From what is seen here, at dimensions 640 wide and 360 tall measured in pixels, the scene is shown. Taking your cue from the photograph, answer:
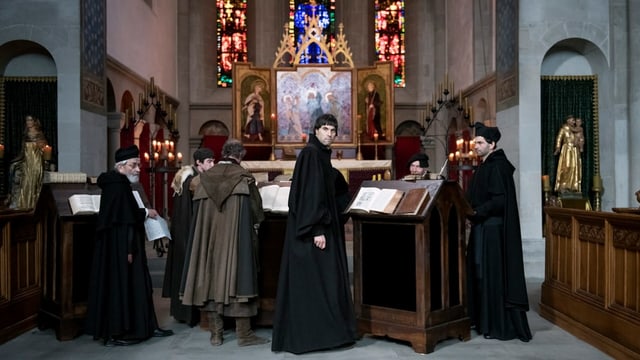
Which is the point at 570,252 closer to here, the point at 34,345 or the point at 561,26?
the point at 34,345

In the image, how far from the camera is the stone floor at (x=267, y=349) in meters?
5.50

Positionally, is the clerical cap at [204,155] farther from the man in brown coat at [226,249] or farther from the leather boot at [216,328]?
the leather boot at [216,328]

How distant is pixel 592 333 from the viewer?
588cm

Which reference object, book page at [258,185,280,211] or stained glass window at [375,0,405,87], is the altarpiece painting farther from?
book page at [258,185,280,211]

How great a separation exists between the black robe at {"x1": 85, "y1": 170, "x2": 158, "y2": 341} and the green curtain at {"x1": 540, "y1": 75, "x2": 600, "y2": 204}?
762 cm

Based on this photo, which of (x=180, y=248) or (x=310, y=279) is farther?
(x=180, y=248)

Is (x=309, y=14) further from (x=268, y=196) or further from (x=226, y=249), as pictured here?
(x=226, y=249)


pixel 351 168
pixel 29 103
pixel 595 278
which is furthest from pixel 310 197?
pixel 351 168

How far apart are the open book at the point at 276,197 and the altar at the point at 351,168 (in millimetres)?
7435

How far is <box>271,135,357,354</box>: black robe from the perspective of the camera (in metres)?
5.48

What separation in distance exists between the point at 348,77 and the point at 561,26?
6.11m

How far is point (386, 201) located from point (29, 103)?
23.8 ft

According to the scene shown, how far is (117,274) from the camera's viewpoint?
233 inches

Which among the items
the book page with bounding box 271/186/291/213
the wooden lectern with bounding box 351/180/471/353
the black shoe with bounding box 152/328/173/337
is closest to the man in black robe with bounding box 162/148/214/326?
the black shoe with bounding box 152/328/173/337
